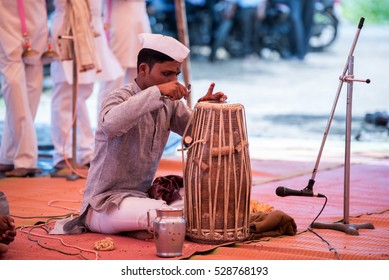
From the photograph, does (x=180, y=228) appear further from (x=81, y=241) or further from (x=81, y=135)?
(x=81, y=135)

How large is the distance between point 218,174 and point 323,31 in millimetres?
15001

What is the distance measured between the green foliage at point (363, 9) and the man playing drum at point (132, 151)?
1824 cm

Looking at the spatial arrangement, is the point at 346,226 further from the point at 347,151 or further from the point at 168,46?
the point at 168,46

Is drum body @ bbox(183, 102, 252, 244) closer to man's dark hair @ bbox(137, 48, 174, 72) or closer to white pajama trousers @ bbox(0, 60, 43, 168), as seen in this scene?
man's dark hair @ bbox(137, 48, 174, 72)

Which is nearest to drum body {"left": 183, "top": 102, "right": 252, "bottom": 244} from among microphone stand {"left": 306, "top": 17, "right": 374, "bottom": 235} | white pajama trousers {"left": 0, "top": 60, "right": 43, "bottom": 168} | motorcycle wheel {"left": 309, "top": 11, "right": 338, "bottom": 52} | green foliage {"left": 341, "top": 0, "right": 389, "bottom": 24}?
microphone stand {"left": 306, "top": 17, "right": 374, "bottom": 235}

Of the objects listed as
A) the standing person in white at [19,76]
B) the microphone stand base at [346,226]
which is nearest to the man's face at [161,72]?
the microphone stand base at [346,226]

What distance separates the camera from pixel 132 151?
A: 4121 millimetres

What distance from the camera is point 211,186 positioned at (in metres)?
3.90

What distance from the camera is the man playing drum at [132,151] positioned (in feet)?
13.2

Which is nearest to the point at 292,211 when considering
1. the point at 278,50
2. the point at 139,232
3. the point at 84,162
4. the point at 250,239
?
the point at 250,239

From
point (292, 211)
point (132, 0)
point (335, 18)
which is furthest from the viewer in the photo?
point (335, 18)

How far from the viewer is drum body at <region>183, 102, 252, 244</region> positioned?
3.89 metres

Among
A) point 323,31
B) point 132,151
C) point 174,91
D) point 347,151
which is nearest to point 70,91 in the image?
point 132,151

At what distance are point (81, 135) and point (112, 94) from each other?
8.63 feet
